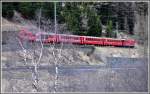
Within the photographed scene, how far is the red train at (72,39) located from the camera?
18.5 ft

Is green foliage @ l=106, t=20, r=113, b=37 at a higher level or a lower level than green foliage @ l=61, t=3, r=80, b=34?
lower

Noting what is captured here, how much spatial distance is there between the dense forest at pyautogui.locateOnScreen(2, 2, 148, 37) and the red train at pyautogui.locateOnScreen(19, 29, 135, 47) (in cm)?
8

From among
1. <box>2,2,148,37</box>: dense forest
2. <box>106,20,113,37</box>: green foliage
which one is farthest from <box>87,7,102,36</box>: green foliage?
<box>106,20,113,37</box>: green foliage

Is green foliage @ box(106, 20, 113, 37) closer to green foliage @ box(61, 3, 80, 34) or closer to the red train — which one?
the red train

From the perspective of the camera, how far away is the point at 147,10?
5.78 metres

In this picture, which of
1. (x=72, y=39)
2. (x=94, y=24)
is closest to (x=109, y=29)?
(x=94, y=24)

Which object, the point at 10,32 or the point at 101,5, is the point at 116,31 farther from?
the point at 10,32

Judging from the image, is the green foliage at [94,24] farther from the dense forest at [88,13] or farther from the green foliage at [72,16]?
the green foliage at [72,16]

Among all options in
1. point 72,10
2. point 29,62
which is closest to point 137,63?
point 72,10

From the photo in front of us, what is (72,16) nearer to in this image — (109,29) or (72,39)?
(72,39)

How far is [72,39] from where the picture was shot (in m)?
5.93

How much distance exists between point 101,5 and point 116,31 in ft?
1.33

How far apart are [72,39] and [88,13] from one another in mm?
382

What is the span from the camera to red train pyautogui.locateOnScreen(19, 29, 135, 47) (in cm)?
564
